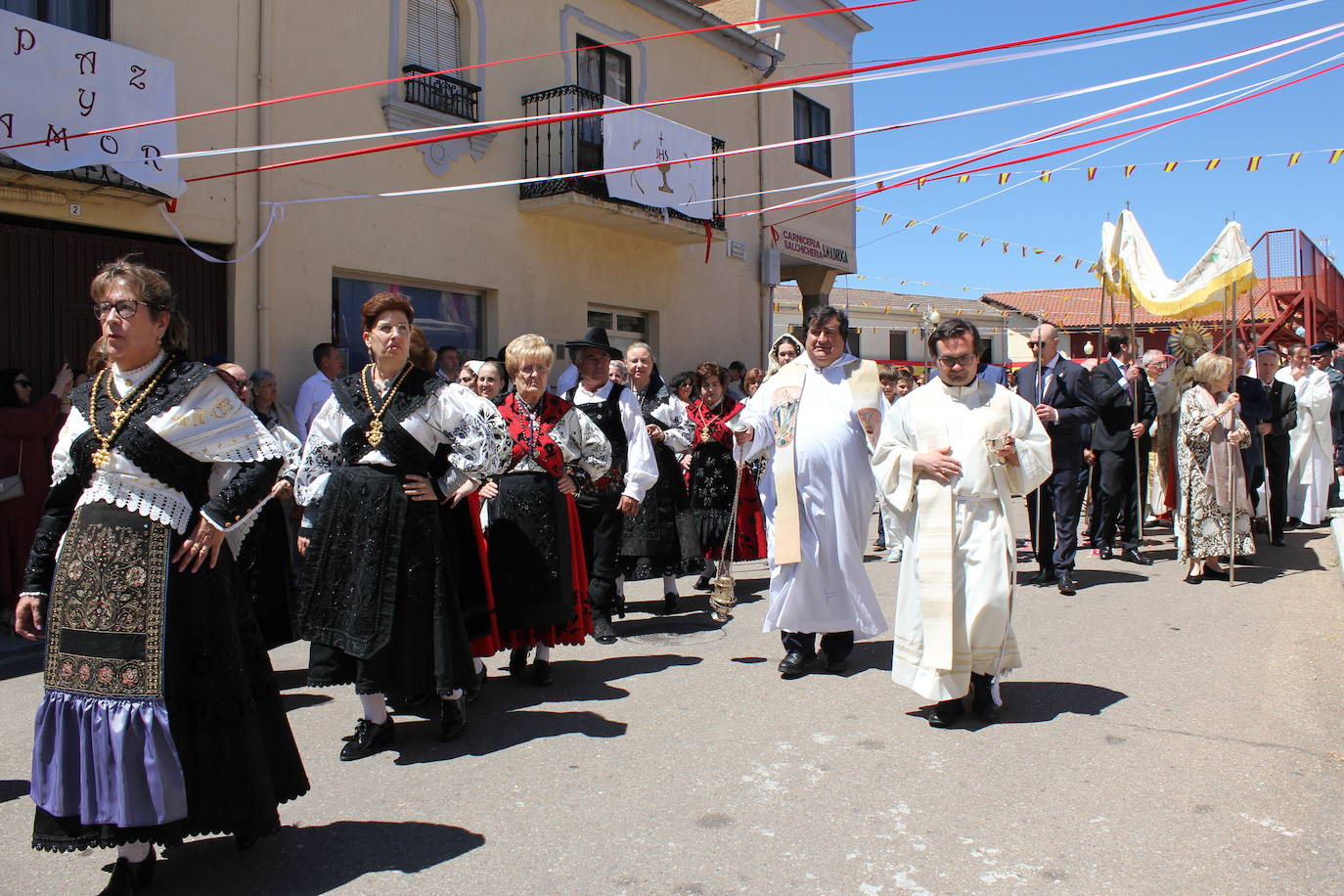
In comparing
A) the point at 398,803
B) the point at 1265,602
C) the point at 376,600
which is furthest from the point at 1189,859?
the point at 1265,602

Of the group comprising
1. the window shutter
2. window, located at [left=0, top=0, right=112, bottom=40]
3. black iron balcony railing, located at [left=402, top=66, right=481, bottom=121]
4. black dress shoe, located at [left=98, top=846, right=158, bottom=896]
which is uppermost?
the window shutter

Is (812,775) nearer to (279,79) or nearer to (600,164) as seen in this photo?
(279,79)

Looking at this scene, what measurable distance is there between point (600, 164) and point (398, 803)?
10.5m

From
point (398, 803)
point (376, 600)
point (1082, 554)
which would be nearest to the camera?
point (398, 803)

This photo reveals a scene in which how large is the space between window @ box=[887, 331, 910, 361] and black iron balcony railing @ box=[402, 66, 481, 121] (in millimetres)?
34429

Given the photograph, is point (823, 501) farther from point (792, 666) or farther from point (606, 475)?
point (606, 475)

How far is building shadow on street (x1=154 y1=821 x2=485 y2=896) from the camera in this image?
3145 millimetres

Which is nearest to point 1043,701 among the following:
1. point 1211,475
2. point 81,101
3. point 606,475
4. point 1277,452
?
point 606,475

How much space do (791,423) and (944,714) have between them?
1.77 meters

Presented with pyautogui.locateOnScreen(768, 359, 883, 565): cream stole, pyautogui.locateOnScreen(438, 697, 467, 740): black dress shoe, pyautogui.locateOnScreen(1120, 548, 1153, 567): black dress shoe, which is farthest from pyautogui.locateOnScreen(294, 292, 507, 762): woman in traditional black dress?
pyautogui.locateOnScreen(1120, 548, 1153, 567): black dress shoe

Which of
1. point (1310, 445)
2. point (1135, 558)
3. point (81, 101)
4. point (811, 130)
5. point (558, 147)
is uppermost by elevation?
point (811, 130)

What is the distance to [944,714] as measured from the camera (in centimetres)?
461

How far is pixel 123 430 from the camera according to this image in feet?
9.91

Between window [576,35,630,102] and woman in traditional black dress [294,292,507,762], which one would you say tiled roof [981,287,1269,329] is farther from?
woman in traditional black dress [294,292,507,762]
